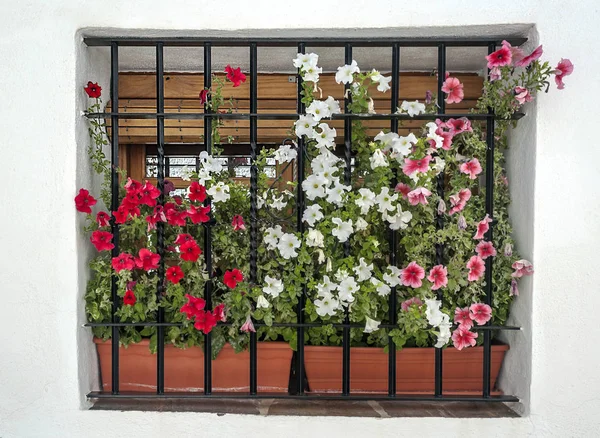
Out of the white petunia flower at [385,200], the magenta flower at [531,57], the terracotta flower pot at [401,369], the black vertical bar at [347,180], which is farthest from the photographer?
the terracotta flower pot at [401,369]

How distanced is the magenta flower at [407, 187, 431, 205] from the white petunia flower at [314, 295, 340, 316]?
0.56m

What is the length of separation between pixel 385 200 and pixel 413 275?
0.36 m

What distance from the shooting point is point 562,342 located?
2.35 m

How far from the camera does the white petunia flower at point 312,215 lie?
234cm

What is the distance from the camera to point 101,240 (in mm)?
2350

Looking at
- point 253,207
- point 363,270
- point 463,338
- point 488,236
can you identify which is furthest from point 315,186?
point 463,338

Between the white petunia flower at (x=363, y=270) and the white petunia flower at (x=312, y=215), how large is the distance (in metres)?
0.27

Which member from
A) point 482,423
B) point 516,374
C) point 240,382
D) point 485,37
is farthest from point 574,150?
point 240,382

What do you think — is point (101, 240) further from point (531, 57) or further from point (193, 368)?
point (531, 57)

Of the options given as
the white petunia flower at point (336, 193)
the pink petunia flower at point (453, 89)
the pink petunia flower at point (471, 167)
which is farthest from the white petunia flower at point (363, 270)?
the pink petunia flower at point (453, 89)

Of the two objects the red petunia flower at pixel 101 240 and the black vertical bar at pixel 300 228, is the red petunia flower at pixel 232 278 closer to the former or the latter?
the black vertical bar at pixel 300 228

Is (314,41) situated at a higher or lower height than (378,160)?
higher

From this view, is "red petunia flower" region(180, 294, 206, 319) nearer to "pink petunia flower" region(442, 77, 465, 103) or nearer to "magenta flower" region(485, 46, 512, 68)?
"pink petunia flower" region(442, 77, 465, 103)

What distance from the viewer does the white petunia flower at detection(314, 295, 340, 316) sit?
233 centimetres
